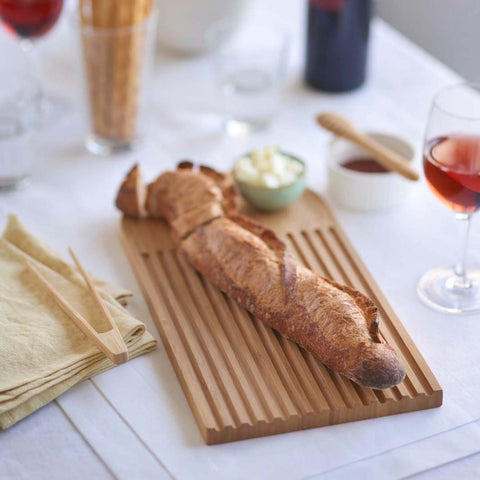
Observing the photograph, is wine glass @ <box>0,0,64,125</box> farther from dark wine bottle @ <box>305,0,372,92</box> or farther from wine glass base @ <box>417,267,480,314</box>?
wine glass base @ <box>417,267,480,314</box>

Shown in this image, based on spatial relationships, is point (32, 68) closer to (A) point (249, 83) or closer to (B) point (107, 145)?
(B) point (107, 145)

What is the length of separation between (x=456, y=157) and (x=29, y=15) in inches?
37.0

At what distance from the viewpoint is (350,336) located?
1082mm

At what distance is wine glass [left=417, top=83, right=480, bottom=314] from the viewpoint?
1.16 meters

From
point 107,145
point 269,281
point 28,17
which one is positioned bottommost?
point 107,145

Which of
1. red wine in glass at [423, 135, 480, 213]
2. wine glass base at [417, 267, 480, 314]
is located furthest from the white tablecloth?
red wine in glass at [423, 135, 480, 213]

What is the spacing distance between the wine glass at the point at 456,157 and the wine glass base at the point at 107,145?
715mm

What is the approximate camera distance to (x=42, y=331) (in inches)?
45.5

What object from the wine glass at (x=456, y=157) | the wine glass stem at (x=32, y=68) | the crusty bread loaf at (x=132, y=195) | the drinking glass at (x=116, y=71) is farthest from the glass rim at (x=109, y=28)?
the wine glass at (x=456, y=157)

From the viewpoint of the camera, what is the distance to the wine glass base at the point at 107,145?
1707mm

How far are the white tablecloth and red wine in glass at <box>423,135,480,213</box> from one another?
185 mm

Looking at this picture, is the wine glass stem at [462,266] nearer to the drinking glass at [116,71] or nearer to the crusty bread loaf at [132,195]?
the crusty bread loaf at [132,195]

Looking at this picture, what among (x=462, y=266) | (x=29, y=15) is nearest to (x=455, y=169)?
(x=462, y=266)

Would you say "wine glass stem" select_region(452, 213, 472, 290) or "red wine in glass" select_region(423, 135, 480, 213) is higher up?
"red wine in glass" select_region(423, 135, 480, 213)
